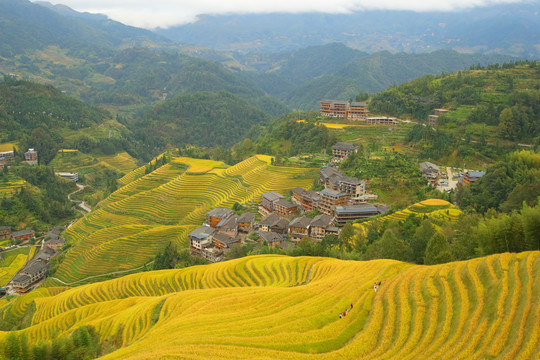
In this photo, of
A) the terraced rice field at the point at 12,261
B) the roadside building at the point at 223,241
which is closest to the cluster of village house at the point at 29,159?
the terraced rice field at the point at 12,261

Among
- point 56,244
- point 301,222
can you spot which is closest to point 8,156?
point 56,244

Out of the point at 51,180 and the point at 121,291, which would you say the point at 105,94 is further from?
the point at 121,291

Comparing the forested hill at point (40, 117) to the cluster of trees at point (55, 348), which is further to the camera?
the forested hill at point (40, 117)

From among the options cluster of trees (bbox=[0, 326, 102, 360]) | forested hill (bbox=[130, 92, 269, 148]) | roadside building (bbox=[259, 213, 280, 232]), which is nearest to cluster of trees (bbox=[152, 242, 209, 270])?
roadside building (bbox=[259, 213, 280, 232])

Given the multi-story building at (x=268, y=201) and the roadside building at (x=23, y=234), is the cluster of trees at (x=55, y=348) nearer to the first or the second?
the multi-story building at (x=268, y=201)

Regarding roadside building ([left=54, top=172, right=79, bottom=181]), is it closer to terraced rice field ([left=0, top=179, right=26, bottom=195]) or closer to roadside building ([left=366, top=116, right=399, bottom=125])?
terraced rice field ([left=0, top=179, right=26, bottom=195])

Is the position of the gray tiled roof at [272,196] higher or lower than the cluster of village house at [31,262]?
higher
